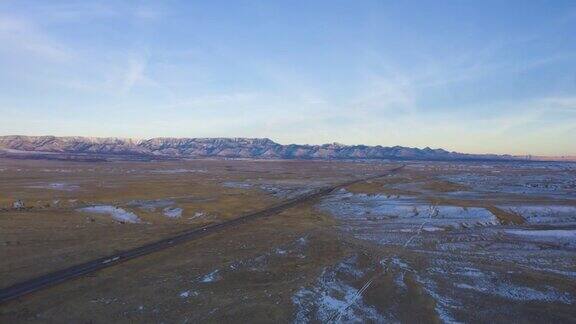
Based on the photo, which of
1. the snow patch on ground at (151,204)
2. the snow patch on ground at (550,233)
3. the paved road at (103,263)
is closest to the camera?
the paved road at (103,263)

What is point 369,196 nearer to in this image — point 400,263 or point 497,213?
point 497,213

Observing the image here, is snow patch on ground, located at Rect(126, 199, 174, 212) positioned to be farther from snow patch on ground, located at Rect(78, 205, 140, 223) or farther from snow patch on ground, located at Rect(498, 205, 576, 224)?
snow patch on ground, located at Rect(498, 205, 576, 224)

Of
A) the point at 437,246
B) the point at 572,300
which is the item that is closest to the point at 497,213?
the point at 437,246

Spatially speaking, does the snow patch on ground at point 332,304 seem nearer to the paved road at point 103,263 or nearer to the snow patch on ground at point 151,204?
the paved road at point 103,263

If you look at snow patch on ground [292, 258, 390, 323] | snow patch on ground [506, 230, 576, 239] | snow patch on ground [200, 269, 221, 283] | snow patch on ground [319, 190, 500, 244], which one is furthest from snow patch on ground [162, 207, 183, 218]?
snow patch on ground [506, 230, 576, 239]

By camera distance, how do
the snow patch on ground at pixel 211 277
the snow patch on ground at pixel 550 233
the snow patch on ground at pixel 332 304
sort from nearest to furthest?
the snow patch on ground at pixel 332 304
the snow patch on ground at pixel 211 277
the snow patch on ground at pixel 550 233

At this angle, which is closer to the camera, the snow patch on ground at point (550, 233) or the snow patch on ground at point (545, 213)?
the snow patch on ground at point (550, 233)

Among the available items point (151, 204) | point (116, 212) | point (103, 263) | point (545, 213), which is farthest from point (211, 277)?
point (545, 213)

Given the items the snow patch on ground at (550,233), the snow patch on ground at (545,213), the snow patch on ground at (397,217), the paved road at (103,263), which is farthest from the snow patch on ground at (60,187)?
the snow patch on ground at (550,233)

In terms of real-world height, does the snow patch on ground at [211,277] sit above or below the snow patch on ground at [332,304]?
below
